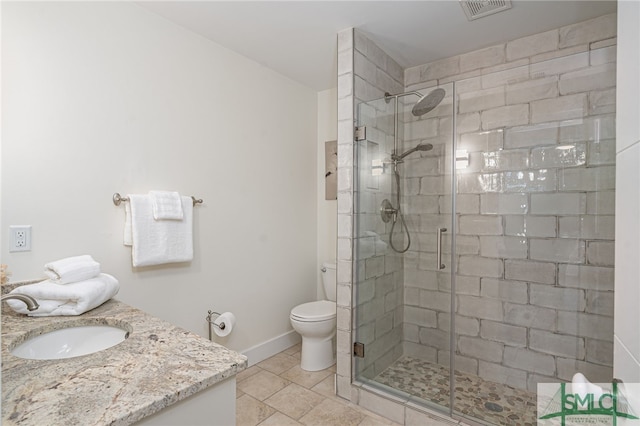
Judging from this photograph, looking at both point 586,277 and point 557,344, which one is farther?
point 557,344

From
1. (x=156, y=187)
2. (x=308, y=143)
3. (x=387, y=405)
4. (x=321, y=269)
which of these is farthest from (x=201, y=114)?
(x=387, y=405)

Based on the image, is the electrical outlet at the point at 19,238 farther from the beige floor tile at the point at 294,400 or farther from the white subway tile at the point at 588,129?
the white subway tile at the point at 588,129

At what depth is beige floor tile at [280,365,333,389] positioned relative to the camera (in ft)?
7.88

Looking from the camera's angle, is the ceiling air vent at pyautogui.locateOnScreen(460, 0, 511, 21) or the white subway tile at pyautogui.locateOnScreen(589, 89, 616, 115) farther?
the ceiling air vent at pyautogui.locateOnScreen(460, 0, 511, 21)

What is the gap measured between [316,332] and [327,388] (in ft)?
1.26

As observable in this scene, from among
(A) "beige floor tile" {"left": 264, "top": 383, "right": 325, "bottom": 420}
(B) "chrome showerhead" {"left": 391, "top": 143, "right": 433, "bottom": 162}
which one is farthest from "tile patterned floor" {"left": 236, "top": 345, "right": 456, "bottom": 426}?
(B) "chrome showerhead" {"left": 391, "top": 143, "right": 433, "bottom": 162}

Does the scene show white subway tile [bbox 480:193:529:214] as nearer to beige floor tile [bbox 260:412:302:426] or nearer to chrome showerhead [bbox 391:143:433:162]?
chrome showerhead [bbox 391:143:433:162]

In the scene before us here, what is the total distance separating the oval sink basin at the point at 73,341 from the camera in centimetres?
124

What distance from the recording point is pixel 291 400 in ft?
7.14

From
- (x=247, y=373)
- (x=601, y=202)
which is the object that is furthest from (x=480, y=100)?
(x=247, y=373)

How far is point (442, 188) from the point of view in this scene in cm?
219

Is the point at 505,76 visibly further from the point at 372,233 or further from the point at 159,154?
the point at 159,154

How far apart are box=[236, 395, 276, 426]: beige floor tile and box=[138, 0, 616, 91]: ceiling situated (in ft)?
8.10

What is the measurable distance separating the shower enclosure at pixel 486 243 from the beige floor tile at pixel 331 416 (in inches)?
8.6
